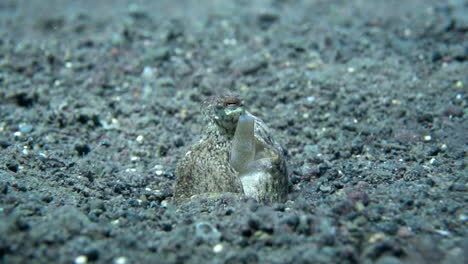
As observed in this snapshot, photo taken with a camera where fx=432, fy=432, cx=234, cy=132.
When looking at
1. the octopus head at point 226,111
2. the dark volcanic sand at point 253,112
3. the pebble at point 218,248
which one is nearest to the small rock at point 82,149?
the dark volcanic sand at point 253,112

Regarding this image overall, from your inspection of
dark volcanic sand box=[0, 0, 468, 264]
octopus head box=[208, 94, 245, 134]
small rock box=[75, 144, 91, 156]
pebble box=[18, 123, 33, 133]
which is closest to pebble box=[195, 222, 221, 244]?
dark volcanic sand box=[0, 0, 468, 264]

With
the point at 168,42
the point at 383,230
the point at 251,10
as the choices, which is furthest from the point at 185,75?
the point at 383,230

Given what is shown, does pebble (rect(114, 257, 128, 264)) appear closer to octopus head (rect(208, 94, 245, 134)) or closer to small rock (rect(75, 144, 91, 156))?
octopus head (rect(208, 94, 245, 134))

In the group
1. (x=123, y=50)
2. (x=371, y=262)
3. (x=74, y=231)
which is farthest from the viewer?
(x=123, y=50)

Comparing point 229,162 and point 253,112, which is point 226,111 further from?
point 253,112

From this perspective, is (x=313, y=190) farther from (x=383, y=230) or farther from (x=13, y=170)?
(x=13, y=170)

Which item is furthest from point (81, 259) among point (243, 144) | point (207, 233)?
point (243, 144)
